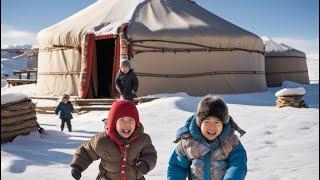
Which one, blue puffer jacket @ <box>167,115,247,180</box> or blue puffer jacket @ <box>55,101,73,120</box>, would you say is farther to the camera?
blue puffer jacket @ <box>55,101,73,120</box>

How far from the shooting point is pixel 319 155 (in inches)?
192

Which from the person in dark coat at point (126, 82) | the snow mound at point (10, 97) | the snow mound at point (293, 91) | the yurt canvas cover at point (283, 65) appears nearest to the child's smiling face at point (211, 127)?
the snow mound at point (10, 97)

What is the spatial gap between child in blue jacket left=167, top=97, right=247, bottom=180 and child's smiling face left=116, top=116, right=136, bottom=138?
0.34 meters

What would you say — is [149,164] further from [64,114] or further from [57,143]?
[64,114]

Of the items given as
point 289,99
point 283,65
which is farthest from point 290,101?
point 283,65

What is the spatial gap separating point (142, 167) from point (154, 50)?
9.02 meters

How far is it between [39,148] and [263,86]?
9.48m

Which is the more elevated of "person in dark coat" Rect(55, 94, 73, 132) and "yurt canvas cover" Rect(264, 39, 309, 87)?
"yurt canvas cover" Rect(264, 39, 309, 87)

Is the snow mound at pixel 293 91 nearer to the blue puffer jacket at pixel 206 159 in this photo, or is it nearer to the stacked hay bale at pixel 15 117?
the stacked hay bale at pixel 15 117

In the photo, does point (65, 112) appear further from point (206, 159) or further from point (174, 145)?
point (206, 159)

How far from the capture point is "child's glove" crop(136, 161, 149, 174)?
104 inches

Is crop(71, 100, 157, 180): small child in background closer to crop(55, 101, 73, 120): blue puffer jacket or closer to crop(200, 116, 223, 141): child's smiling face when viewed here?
crop(200, 116, 223, 141): child's smiling face

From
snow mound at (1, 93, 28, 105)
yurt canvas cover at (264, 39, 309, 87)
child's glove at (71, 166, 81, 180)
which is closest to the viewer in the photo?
child's glove at (71, 166, 81, 180)

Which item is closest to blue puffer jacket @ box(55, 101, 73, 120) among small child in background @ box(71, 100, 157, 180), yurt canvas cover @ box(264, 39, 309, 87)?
small child in background @ box(71, 100, 157, 180)
